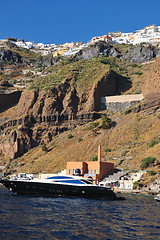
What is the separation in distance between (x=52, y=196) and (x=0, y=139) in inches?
2183

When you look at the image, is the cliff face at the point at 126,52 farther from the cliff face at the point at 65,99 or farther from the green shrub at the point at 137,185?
the green shrub at the point at 137,185

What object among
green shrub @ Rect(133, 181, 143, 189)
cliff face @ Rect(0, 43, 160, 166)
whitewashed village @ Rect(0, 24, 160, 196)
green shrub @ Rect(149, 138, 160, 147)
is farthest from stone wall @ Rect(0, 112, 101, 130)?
green shrub @ Rect(133, 181, 143, 189)

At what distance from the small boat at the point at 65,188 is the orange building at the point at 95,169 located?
19545 millimetres

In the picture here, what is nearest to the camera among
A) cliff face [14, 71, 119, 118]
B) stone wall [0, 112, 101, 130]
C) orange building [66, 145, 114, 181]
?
orange building [66, 145, 114, 181]

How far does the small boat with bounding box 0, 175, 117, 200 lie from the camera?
38.8 metres

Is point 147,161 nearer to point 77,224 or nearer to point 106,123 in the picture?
point 106,123

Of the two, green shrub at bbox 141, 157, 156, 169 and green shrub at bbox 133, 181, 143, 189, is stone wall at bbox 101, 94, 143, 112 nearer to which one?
green shrub at bbox 141, 157, 156, 169

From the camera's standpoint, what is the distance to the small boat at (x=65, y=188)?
1526 inches

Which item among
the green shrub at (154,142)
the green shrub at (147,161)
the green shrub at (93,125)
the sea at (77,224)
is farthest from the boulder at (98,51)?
the sea at (77,224)

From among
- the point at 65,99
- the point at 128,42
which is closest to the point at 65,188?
the point at 65,99

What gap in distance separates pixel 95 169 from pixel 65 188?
21442 mm

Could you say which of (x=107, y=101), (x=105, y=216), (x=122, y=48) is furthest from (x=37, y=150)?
(x=122, y=48)

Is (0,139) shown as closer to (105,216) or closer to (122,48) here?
(105,216)

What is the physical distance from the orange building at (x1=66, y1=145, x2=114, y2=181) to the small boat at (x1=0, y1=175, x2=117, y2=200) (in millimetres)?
19545
